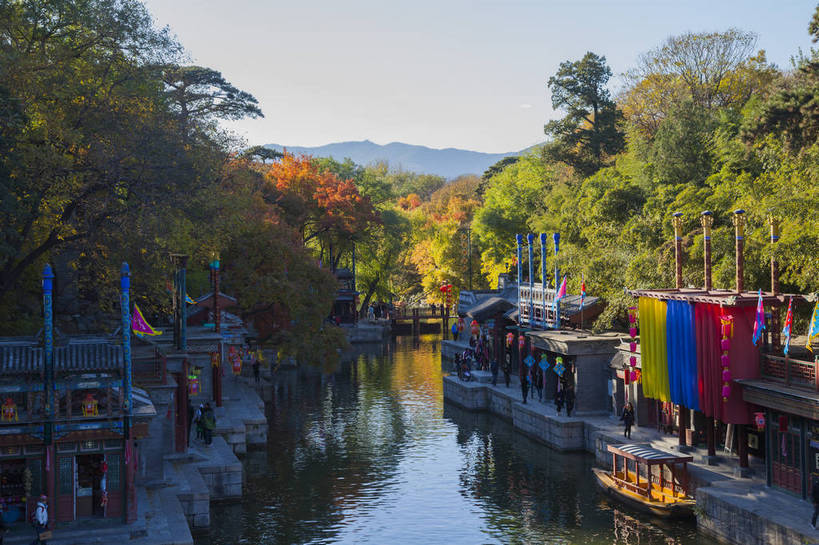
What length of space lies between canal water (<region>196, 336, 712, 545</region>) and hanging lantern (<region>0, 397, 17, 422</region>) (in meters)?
6.76

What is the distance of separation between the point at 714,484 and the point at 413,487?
1123 cm

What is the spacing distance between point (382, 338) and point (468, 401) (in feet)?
132

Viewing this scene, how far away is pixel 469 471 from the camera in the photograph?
111ft

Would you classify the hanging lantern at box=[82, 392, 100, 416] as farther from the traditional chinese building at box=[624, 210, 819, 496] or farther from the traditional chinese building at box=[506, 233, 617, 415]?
the traditional chinese building at box=[506, 233, 617, 415]

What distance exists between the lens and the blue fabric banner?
27.9 meters

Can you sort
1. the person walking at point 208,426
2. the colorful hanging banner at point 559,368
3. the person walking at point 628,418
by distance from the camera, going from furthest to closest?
1. the colorful hanging banner at point 559,368
2. the person walking at point 208,426
3. the person walking at point 628,418

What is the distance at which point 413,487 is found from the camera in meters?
31.4

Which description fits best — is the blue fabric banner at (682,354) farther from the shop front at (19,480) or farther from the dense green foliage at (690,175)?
the shop front at (19,480)

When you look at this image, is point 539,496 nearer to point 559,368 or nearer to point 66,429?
point 559,368

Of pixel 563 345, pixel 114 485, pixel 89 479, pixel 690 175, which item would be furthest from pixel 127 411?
pixel 690 175

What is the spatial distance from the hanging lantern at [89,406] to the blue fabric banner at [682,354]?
1911cm

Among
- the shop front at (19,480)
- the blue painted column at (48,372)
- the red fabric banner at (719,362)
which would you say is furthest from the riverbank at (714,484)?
the shop front at (19,480)

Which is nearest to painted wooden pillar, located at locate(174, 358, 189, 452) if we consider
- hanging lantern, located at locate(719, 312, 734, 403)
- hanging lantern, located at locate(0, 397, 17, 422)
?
hanging lantern, located at locate(0, 397, 17, 422)

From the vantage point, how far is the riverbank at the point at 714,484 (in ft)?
71.5
